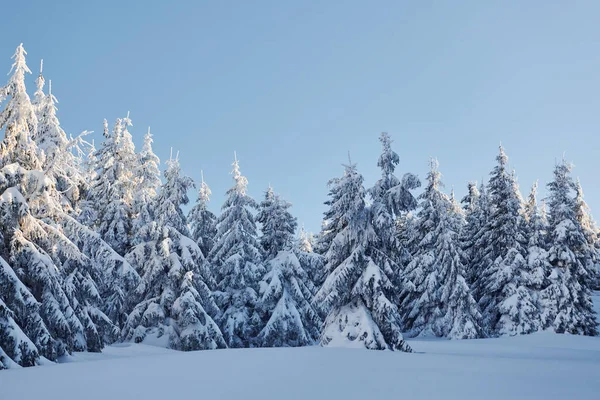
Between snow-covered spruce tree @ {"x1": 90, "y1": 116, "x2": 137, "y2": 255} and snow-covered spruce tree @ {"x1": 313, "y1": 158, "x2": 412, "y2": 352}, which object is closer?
snow-covered spruce tree @ {"x1": 313, "y1": 158, "x2": 412, "y2": 352}

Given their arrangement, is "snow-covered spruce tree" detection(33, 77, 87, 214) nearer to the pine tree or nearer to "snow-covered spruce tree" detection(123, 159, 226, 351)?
the pine tree

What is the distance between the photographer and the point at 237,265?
28.7m

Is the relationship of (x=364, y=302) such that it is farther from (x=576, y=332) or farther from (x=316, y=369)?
(x=576, y=332)

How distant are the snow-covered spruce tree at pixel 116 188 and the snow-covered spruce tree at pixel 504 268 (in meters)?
26.6

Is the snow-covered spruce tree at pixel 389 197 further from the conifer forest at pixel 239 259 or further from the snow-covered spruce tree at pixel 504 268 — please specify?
the snow-covered spruce tree at pixel 504 268

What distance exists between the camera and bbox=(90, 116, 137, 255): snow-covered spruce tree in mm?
26906

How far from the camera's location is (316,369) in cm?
980

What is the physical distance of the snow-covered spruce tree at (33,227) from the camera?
14.7 metres

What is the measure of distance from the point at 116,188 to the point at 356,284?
15929 millimetres

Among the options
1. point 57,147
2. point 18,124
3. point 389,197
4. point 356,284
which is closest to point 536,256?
point 389,197

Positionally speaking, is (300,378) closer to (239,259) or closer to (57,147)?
(57,147)

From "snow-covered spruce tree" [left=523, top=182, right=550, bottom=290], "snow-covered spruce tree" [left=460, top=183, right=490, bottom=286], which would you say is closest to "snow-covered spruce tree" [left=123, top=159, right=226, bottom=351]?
"snow-covered spruce tree" [left=460, top=183, right=490, bottom=286]

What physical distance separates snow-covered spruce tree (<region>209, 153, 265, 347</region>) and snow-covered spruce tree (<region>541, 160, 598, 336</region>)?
71.7 ft

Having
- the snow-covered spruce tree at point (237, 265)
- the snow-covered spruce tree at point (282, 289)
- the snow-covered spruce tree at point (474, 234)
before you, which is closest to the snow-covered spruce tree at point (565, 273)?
the snow-covered spruce tree at point (474, 234)
